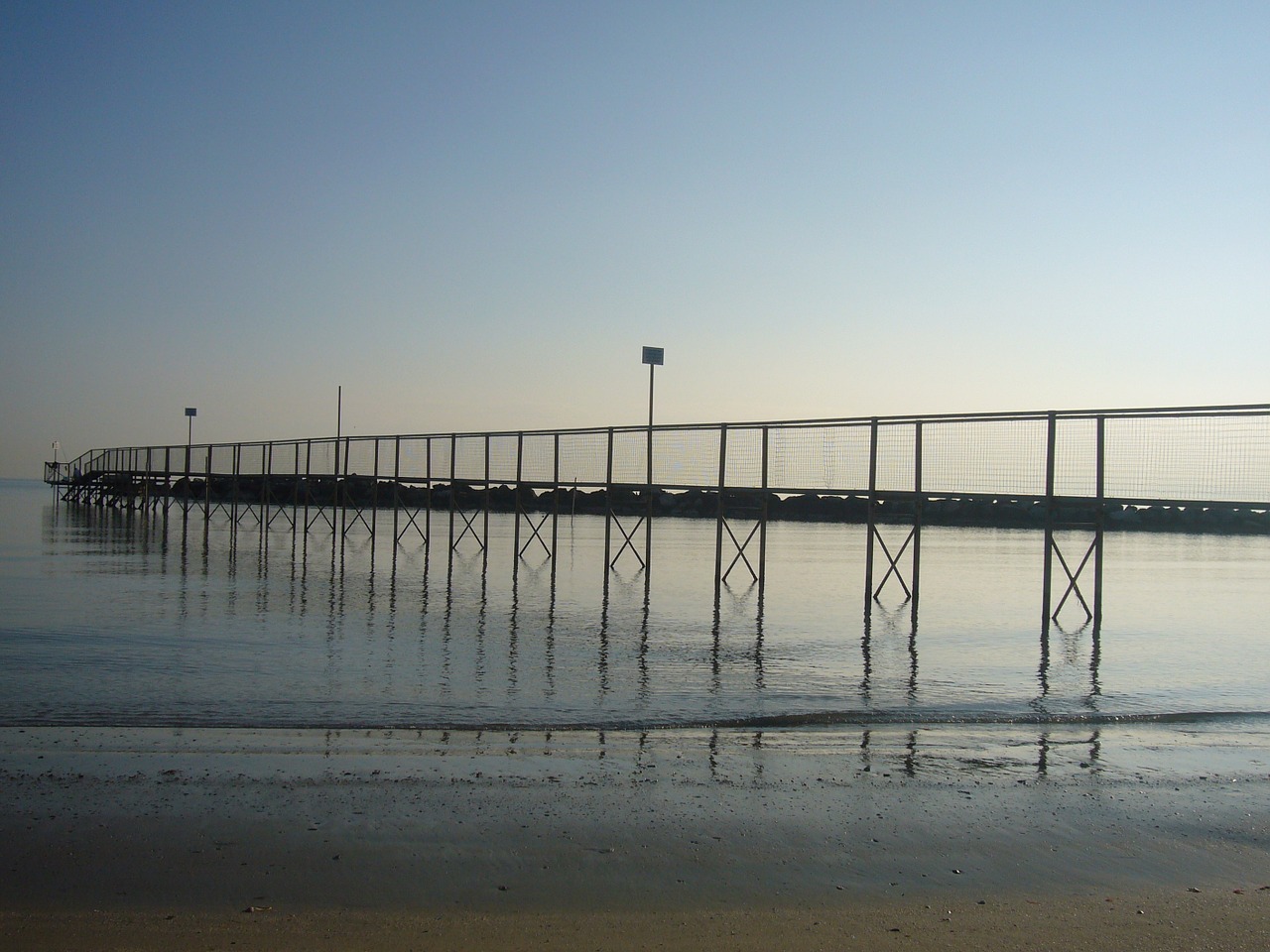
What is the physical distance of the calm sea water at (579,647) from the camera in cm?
788

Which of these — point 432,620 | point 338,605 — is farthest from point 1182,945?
point 338,605

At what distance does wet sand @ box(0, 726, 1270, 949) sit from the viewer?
387 centimetres

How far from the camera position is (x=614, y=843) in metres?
4.73

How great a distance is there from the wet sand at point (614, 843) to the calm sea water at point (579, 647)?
1.10 meters

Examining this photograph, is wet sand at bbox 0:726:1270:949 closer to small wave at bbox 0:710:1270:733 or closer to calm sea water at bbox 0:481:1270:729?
small wave at bbox 0:710:1270:733

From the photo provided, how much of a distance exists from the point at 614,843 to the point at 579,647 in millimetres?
6373

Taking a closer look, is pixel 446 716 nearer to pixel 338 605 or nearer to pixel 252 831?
pixel 252 831

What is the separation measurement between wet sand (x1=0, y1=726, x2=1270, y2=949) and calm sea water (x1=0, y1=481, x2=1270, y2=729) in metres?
1.10

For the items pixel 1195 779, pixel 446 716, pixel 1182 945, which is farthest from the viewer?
pixel 446 716

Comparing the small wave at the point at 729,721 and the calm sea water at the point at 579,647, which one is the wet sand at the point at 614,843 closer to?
the small wave at the point at 729,721

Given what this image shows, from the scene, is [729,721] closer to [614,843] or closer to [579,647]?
[614,843]

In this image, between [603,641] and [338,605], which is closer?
[603,641]

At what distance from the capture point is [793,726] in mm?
7422

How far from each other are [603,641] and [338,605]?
4.62 m
